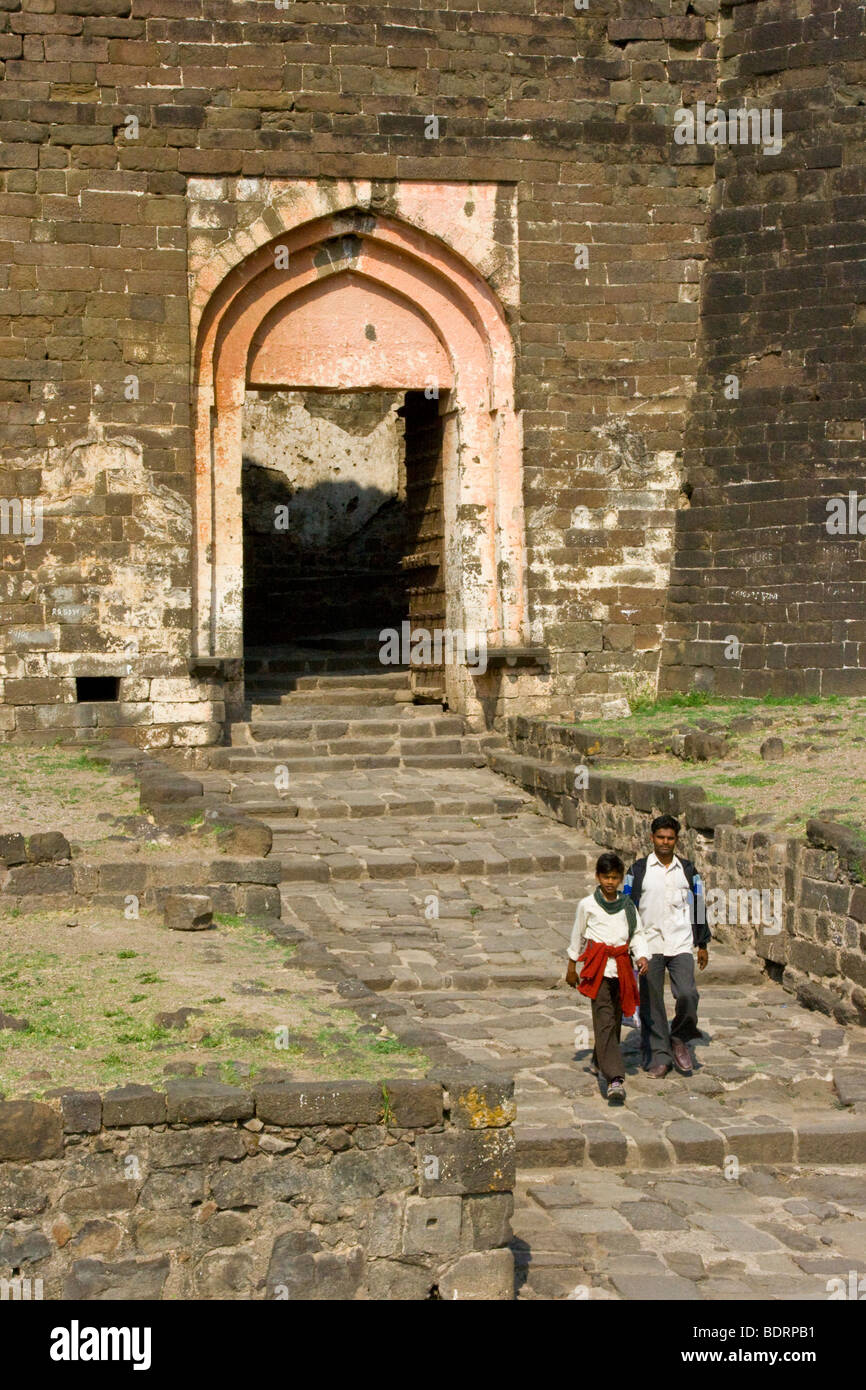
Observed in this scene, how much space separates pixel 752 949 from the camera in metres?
9.30

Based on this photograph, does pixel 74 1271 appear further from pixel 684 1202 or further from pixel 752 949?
pixel 752 949

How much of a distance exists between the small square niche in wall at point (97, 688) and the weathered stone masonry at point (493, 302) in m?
0.13

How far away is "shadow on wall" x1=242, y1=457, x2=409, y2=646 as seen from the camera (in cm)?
2002

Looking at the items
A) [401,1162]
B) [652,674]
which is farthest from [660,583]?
[401,1162]

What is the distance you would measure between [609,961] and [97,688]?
7.62 m

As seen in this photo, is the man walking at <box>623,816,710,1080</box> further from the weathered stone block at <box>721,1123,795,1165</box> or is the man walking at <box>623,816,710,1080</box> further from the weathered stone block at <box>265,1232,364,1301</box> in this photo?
the weathered stone block at <box>265,1232,364,1301</box>

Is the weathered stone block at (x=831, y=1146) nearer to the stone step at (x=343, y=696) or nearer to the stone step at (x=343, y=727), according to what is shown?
the stone step at (x=343, y=727)

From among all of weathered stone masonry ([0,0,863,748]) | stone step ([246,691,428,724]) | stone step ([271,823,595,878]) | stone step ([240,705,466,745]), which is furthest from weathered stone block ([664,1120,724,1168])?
stone step ([246,691,428,724])

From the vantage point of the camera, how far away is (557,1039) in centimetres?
798

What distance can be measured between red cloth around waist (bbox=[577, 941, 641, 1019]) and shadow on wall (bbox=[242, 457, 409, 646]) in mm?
12576

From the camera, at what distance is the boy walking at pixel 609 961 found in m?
7.09

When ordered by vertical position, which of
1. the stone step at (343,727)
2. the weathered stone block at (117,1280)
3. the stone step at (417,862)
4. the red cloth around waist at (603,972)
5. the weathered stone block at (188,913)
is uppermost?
the stone step at (343,727)

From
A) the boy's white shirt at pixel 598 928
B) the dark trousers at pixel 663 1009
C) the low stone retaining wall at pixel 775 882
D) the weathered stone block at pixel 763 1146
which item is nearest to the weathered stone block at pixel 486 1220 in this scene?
the weathered stone block at pixel 763 1146

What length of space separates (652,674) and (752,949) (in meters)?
5.90
